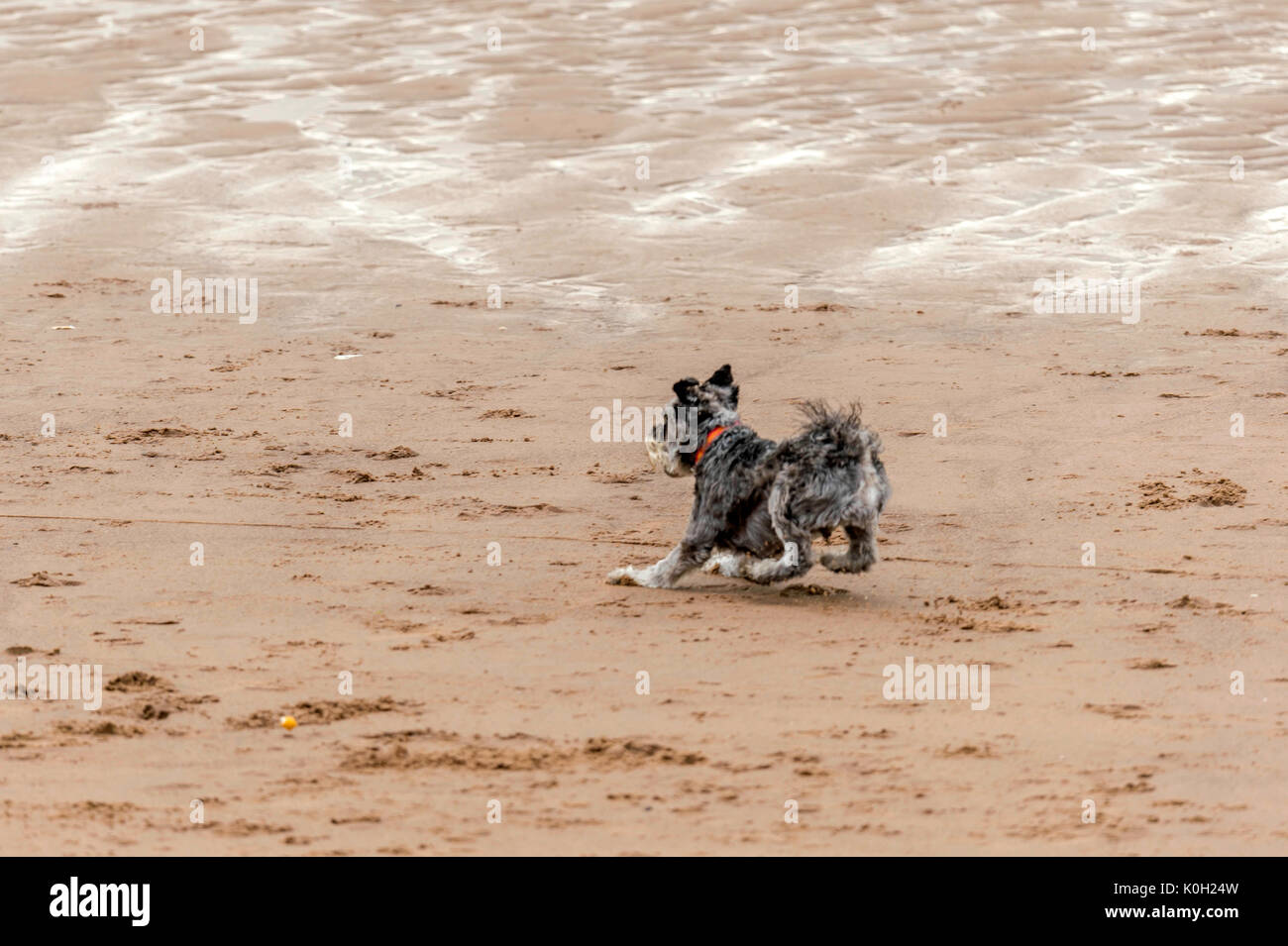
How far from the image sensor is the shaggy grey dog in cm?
834

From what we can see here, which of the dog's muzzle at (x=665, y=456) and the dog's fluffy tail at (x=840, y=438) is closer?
the dog's fluffy tail at (x=840, y=438)

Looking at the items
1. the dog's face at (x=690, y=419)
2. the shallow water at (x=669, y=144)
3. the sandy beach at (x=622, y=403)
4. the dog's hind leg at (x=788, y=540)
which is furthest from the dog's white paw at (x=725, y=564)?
the shallow water at (x=669, y=144)

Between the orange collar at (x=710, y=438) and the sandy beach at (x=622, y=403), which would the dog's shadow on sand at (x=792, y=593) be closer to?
the sandy beach at (x=622, y=403)

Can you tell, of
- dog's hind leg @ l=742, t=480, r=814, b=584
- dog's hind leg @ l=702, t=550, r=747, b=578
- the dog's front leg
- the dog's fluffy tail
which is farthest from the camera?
dog's hind leg @ l=702, t=550, r=747, b=578

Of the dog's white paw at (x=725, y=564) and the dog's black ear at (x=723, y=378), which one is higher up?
the dog's black ear at (x=723, y=378)

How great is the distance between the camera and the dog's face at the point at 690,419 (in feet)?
29.6

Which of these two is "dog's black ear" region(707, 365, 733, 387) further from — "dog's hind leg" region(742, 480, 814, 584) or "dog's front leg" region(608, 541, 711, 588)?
"dog's front leg" region(608, 541, 711, 588)

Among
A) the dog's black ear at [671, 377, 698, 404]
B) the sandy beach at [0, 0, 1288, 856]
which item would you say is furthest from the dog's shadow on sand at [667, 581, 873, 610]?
the dog's black ear at [671, 377, 698, 404]

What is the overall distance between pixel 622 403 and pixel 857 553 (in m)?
4.06

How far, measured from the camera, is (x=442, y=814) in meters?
5.97

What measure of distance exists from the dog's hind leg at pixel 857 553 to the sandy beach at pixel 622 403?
0.18m

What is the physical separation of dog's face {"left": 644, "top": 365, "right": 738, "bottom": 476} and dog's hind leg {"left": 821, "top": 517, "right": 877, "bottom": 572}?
97cm

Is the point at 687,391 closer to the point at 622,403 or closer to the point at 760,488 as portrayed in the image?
the point at 760,488

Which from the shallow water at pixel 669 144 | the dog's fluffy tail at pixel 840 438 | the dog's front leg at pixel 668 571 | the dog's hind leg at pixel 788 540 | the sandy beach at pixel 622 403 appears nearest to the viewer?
the sandy beach at pixel 622 403
